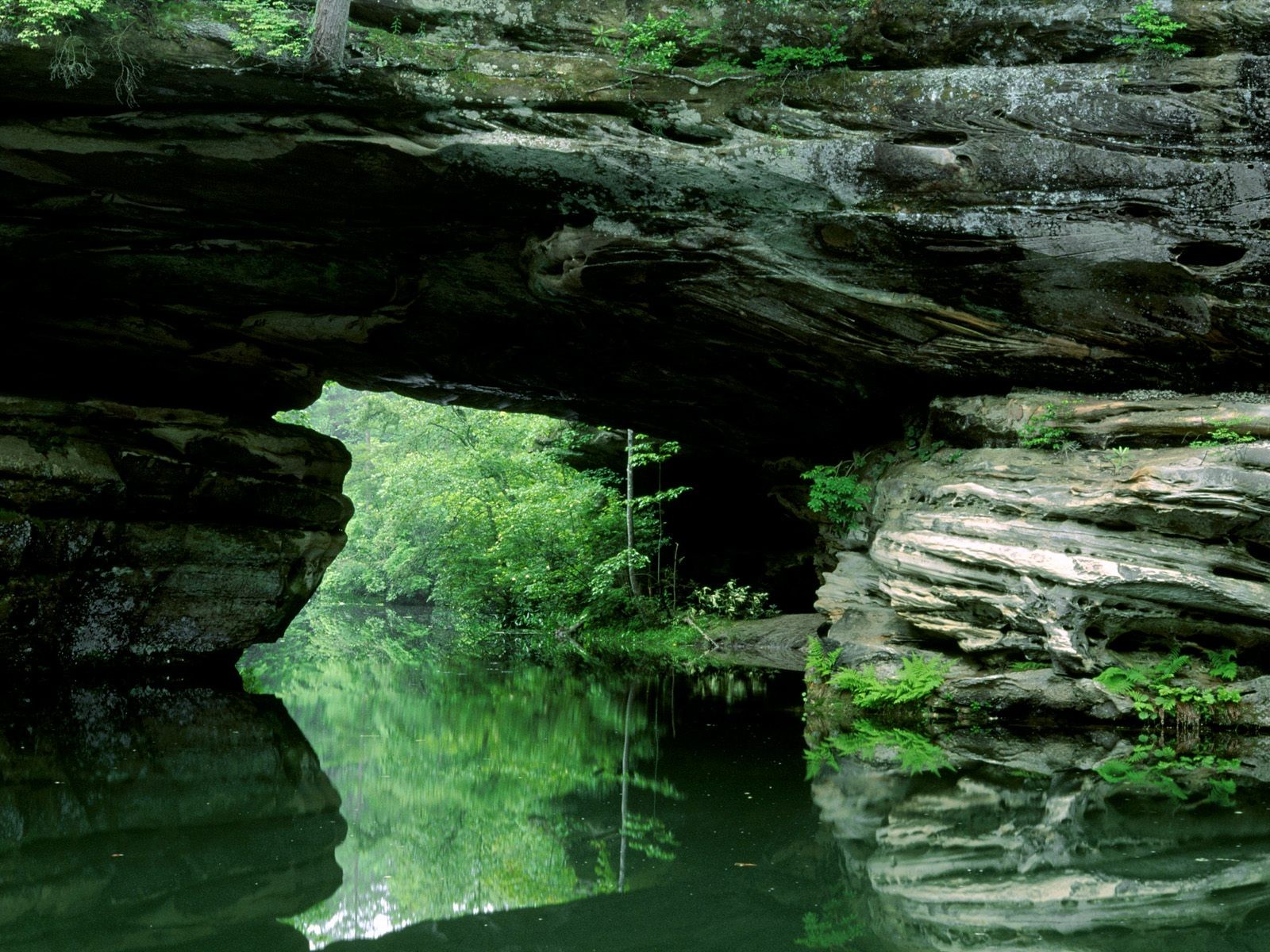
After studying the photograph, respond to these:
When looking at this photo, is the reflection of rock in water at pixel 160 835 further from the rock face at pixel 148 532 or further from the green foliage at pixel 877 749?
the rock face at pixel 148 532

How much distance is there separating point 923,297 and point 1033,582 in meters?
3.61

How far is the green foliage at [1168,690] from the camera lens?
936 cm

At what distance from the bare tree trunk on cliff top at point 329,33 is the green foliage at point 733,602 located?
13125 mm

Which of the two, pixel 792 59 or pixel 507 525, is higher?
pixel 792 59

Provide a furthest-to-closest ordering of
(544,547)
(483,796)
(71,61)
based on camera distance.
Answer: (544,547), (71,61), (483,796)

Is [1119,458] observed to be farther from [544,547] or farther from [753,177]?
[544,547]

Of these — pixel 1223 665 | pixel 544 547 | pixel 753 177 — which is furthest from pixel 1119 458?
pixel 544 547

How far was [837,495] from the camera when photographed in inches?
573

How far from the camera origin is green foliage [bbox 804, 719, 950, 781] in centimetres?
769

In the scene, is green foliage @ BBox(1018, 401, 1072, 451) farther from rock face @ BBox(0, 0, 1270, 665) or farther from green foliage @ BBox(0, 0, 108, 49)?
green foliage @ BBox(0, 0, 108, 49)

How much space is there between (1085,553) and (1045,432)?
73.1 inches

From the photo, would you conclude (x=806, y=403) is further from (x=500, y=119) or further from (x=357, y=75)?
(x=357, y=75)

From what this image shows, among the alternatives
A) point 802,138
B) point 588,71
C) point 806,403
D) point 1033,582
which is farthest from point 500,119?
point 1033,582

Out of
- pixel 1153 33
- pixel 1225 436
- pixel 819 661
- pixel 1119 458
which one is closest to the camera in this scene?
pixel 1225 436
